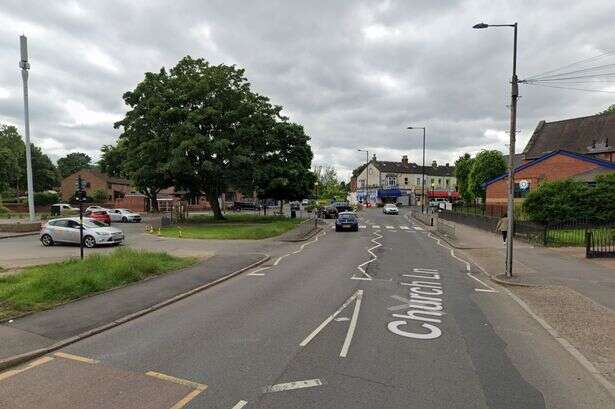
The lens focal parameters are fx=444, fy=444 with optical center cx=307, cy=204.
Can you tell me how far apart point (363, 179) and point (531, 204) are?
81.6 meters

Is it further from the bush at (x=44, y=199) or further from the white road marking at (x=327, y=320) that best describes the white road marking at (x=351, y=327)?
the bush at (x=44, y=199)

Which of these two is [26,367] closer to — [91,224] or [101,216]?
[91,224]

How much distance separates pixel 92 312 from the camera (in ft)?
30.2

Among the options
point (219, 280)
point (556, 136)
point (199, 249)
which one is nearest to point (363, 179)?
point (556, 136)

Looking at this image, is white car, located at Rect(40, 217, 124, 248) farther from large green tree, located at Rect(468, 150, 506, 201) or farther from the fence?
large green tree, located at Rect(468, 150, 506, 201)

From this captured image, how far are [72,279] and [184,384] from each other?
260 inches

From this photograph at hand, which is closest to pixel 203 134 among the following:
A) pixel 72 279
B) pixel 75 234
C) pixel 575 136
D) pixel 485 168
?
pixel 75 234

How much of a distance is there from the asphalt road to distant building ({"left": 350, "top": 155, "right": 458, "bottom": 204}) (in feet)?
285

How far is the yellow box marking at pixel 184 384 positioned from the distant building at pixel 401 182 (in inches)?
3599

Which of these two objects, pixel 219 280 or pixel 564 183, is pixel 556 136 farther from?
pixel 219 280

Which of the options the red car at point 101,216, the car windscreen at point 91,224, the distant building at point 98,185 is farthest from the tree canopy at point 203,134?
the distant building at point 98,185

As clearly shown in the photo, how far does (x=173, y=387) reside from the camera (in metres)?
5.64

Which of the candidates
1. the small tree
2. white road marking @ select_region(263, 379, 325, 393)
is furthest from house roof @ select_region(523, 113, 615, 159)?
the small tree

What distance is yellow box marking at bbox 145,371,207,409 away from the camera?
5180 millimetres
